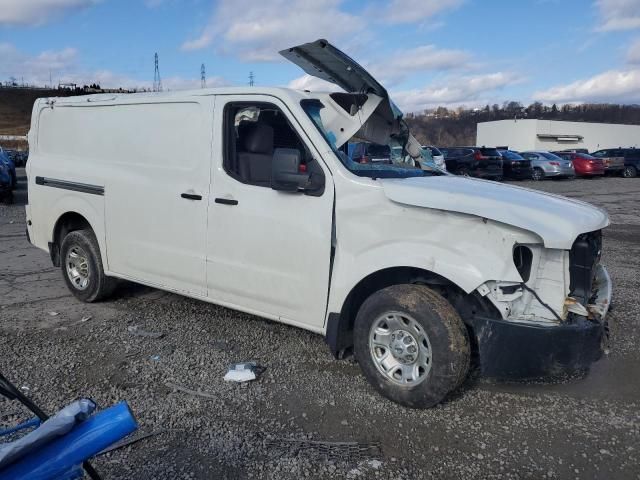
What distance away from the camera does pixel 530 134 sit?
71000 mm

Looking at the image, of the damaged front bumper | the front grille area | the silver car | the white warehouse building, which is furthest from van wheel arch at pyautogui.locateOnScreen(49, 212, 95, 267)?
the white warehouse building

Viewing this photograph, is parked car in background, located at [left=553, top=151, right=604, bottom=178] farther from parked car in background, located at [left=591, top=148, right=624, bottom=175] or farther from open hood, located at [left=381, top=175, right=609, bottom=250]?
open hood, located at [left=381, top=175, right=609, bottom=250]

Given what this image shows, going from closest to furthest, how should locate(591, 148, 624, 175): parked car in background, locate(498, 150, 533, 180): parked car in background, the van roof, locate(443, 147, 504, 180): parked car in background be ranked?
the van roof
locate(443, 147, 504, 180): parked car in background
locate(498, 150, 533, 180): parked car in background
locate(591, 148, 624, 175): parked car in background

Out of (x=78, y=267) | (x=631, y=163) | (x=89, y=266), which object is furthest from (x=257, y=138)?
Result: (x=631, y=163)

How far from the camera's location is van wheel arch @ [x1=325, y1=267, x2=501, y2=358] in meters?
3.61

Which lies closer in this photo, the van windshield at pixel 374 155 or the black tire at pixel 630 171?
the van windshield at pixel 374 155

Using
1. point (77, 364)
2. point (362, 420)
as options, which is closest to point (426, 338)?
point (362, 420)

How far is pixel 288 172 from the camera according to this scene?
3885 mm

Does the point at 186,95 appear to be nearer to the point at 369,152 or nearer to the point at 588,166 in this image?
the point at 369,152

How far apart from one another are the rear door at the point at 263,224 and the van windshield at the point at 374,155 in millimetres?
192

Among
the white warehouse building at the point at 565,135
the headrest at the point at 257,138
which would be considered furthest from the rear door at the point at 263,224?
the white warehouse building at the point at 565,135

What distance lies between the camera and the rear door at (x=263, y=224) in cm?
399

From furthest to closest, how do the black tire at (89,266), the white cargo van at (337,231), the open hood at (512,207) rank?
1. the black tire at (89,266)
2. the white cargo van at (337,231)
3. the open hood at (512,207)

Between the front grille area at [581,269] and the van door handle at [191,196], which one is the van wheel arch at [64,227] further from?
the front grille area at [581,269]
